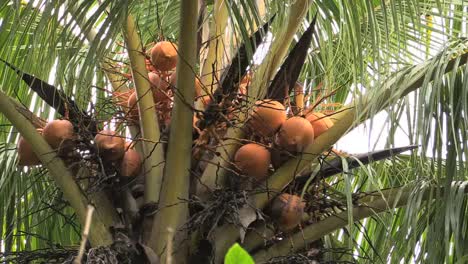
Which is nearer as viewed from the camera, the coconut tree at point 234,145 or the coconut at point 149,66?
the coconut tree at point 234,145

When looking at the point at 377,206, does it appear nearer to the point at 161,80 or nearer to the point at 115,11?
the point at 161,80

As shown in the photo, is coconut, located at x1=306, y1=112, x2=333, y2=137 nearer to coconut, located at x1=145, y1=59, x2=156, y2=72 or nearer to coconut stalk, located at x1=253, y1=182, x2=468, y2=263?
coconut stalk, located at x1=253, y1=182, x2=468, y2=263

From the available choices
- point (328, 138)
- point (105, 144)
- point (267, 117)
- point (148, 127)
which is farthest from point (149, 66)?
point (328, 138)

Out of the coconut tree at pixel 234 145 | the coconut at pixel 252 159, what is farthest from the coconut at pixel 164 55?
the coconut at pixel 252 159

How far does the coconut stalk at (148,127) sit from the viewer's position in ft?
7.49

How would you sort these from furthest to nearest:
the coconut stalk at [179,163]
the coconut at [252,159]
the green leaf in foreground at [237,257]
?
the coconut at [252,159] < the coconut stalk at [179,163] < the green leaf in foreground at [237,257]

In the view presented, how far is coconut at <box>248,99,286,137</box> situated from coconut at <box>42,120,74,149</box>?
1.67 ft

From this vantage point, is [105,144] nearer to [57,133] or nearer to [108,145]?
[108,145]

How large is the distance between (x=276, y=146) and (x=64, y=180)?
0.59 m

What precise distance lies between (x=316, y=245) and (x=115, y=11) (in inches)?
35.2

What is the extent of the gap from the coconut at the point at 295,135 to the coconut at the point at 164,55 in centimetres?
41

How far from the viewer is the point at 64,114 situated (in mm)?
2340

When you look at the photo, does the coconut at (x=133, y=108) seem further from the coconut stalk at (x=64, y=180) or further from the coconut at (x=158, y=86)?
the coconut stalk at (x=64, y=180)

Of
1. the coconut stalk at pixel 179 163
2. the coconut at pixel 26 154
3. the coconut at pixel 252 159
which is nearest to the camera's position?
the coconut stalk at pixel 179 163
